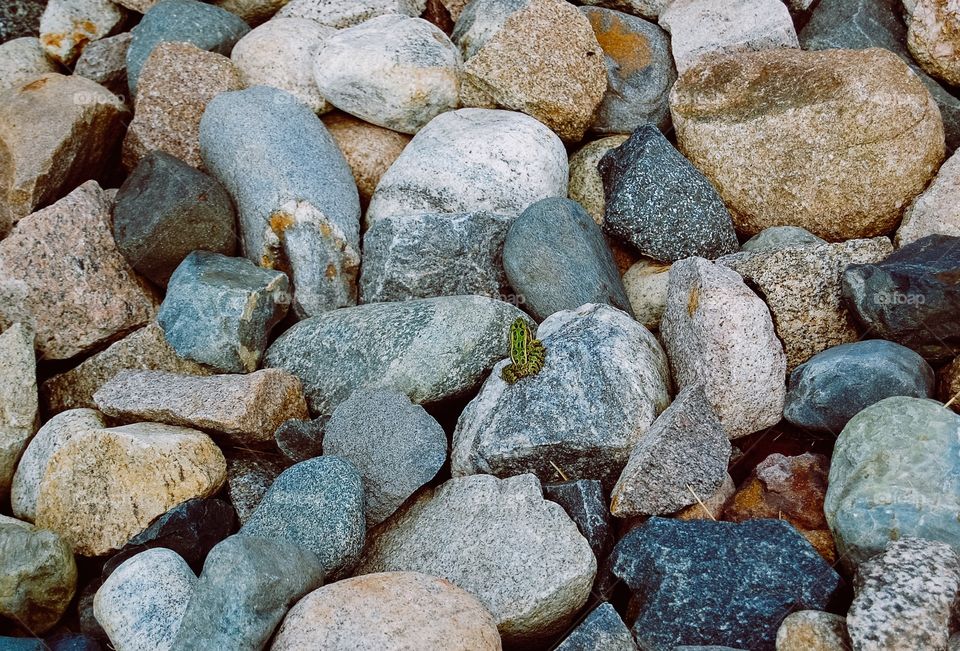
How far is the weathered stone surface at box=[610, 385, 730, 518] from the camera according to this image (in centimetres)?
369

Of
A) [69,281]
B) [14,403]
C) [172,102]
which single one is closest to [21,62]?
[172,102]

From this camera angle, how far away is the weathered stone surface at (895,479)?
3311 mm

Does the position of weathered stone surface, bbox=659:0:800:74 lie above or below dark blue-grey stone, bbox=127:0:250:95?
below

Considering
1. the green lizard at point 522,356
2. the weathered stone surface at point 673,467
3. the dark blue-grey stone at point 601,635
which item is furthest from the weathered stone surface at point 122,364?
the dark blue-grey stone at point 601,635

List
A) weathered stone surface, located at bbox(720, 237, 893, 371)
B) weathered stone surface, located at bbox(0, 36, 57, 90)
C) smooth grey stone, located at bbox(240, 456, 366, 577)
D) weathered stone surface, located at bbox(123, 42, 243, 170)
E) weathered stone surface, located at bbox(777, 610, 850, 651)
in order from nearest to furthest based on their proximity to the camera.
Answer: weathered stone surface, located at bbox(777, 610, 850, 651), smooth grey stone, located at bbox(240, 456, 366, 577), weathered stone surface, located at bbox(720, 237, 893, 371), weathered stone surface, located at bbox(123, 42, 243, 170), weathered stone surface, located at bbox(0, 36, 57, 90)

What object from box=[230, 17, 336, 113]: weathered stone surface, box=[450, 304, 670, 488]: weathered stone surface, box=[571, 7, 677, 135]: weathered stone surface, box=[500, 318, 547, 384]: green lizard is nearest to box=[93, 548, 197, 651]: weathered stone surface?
box=[450, 304, 670, 488]: weathered stone surface

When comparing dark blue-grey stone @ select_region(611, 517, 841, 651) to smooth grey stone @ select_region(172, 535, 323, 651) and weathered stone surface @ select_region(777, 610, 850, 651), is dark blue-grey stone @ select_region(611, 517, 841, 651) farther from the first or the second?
smooth grey stone @ select_region(172, 535, 323, 651)

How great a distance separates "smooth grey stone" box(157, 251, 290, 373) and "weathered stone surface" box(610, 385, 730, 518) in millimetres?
2086

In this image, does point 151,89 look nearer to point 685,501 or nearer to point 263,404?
point 263,404

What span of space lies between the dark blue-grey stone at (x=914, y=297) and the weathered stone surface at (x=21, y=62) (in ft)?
17.4

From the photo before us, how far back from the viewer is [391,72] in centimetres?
547

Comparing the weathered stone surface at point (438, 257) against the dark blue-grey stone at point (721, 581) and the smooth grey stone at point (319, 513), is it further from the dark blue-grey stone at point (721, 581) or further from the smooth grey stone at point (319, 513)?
the dark blue-grey stone at point (721, 581)

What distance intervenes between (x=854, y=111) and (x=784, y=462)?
203cm

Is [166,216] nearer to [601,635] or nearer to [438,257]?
[438,257]
